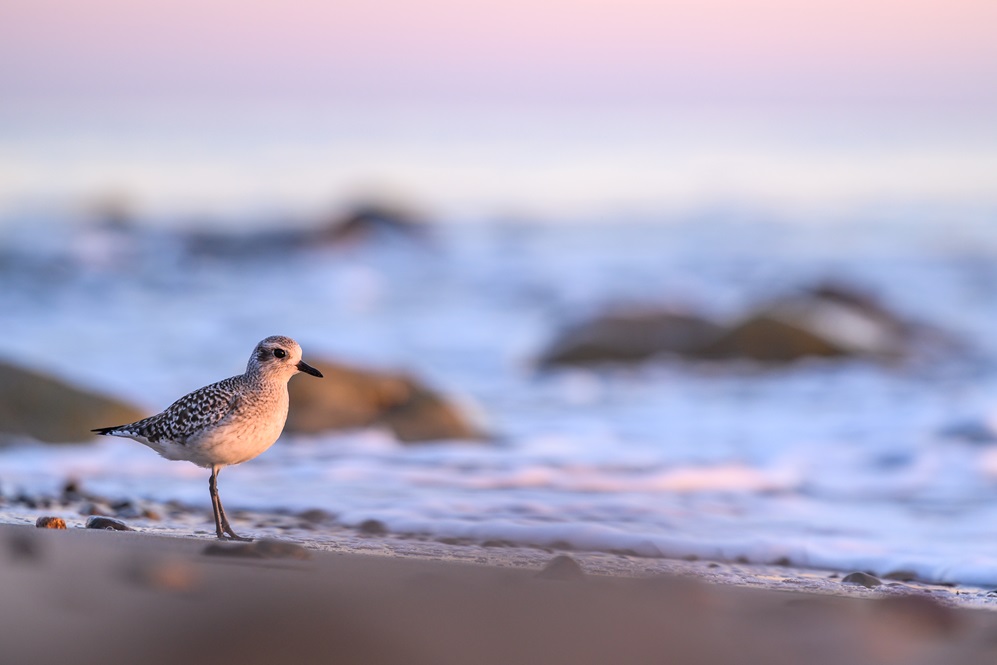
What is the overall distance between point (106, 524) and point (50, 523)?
22 centimetres

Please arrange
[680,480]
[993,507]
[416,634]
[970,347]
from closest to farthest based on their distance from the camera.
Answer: [416,634]
[993,507]
[680,480]
[970,347]

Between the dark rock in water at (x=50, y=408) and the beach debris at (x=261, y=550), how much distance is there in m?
3.89

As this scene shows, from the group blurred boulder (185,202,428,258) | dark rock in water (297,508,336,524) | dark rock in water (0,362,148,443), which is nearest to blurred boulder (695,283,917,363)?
dark rock in water (0,362,148,443)

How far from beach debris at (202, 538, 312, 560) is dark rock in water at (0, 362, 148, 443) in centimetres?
389

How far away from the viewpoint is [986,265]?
75.3 ft

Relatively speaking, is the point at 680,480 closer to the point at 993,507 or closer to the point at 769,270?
the point at 993,507

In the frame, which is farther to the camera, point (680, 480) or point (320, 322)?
point (320, 322)

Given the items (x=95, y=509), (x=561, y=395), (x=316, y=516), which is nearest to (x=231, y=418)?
(x=95, y=509)

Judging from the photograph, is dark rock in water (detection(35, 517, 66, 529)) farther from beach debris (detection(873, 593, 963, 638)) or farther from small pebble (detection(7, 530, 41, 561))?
beach debris (detection(873, 593, 963, 638))

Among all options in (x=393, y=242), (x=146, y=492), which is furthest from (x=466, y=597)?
(x=393, y=242)

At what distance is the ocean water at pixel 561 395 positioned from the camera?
618 cm

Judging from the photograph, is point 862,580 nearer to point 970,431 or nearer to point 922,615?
point 922,615

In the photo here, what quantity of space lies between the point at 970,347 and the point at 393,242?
15.0 m

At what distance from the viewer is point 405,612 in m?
3.56
